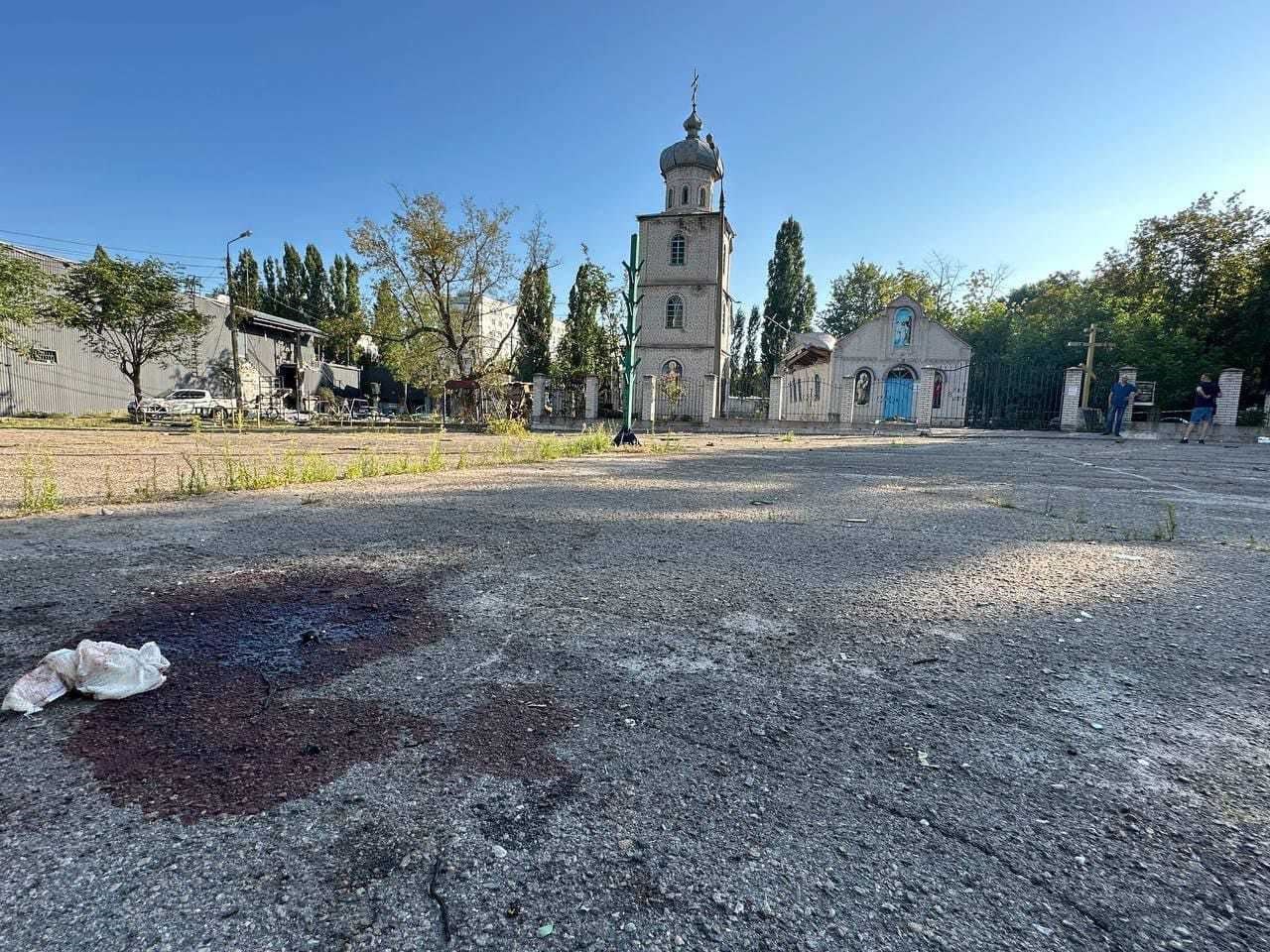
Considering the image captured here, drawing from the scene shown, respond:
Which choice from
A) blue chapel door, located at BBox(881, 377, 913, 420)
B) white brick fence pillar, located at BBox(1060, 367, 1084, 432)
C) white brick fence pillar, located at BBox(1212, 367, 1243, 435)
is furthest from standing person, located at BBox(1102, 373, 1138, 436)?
blue chapel door, located at BBox(881, 377, 913, 420)

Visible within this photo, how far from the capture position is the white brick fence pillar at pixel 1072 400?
67.2 ft

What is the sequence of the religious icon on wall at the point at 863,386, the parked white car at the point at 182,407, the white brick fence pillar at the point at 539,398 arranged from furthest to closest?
the religious icon on wall at the point at 863,386 → the white brick fence pillar at the point at 539,398 → the parked white car at the point at 182,407

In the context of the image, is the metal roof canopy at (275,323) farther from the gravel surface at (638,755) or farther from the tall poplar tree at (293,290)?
the gravel surface at (638,755)

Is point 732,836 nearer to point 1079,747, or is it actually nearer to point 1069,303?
point 1079,747

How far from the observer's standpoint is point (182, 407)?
79.6ft

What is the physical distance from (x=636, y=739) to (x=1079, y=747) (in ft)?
3.54

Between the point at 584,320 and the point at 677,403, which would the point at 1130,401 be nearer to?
the point at 677,403

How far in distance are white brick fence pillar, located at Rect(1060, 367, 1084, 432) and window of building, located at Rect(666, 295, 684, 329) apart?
15006 millimetres

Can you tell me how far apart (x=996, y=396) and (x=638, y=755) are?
1060 inches

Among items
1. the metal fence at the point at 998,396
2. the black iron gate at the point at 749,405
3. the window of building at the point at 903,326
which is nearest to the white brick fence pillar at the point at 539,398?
the black iron gate at the point at 749,405

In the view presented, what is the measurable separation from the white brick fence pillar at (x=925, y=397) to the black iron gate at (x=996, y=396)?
60 cm

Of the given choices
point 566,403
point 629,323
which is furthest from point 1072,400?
point 566,403

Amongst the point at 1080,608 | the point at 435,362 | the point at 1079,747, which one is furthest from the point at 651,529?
the point at 435,362

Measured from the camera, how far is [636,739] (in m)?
1.51
